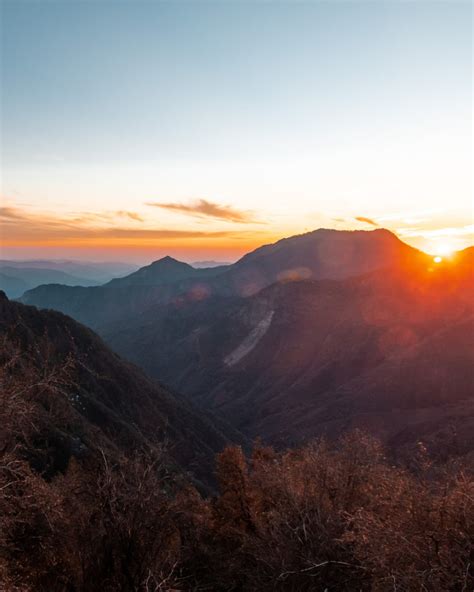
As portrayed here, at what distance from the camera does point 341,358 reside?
108 meters

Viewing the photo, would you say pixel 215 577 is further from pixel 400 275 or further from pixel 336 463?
pixel 400 275

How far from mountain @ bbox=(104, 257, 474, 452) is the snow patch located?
0.42 meters

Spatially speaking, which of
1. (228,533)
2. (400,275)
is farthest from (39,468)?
(400,275)

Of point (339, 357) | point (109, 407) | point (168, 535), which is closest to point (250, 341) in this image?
point (339, 357)

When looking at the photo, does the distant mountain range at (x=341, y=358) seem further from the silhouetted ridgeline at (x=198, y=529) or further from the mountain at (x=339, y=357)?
the silhouetted ridgeline at (x=198, y=529)

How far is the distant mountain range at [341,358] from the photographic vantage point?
77.7 metres

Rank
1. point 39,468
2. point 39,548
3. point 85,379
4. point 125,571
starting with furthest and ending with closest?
point 85,379, point 39,468, point 39,548, point 125,571

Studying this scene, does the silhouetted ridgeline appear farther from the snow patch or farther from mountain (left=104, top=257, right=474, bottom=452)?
the snow patch

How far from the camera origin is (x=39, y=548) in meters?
12.1

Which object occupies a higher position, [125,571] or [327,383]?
[125,571]

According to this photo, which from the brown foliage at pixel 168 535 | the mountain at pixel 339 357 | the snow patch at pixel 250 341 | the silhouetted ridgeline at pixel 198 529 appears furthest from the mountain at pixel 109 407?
the snow patch at pixel 250 341

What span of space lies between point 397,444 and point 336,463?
50753 mm

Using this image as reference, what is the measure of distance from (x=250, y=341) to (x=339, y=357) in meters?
39.0

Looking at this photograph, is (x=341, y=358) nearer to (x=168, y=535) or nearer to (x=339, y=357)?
(x=339, y=357)
